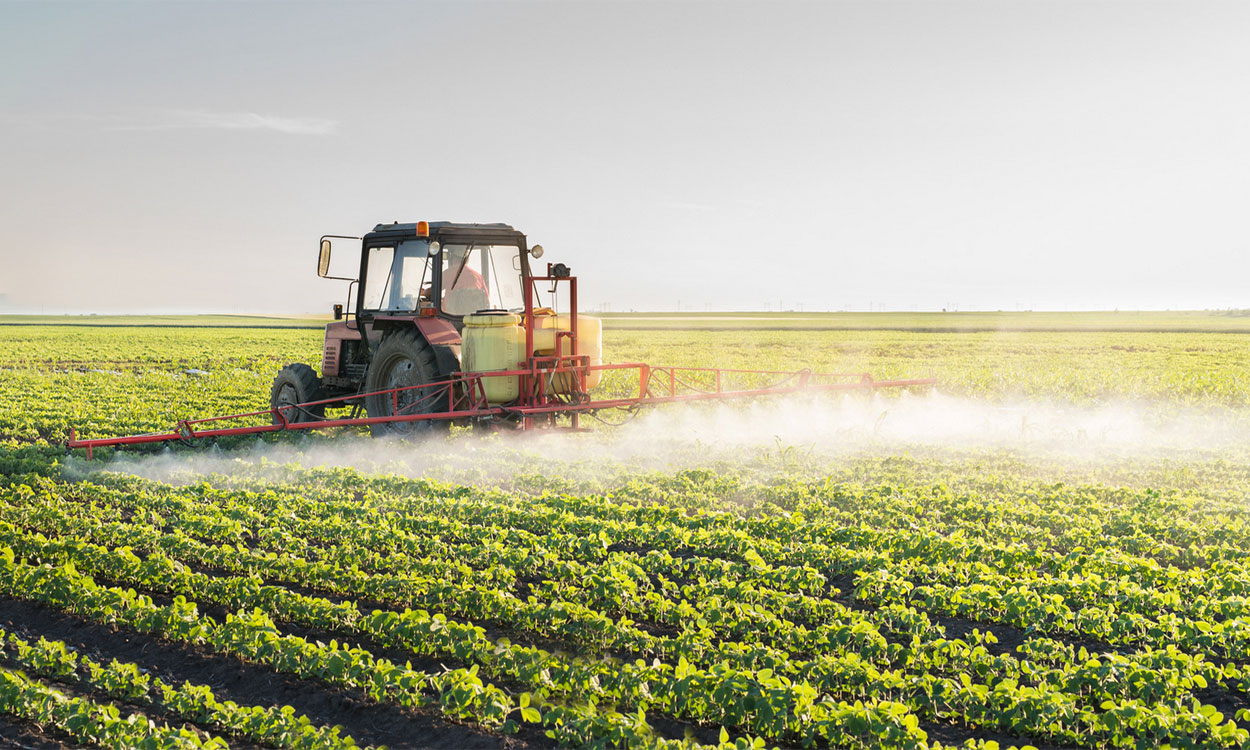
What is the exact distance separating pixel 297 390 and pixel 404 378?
2.35 meters

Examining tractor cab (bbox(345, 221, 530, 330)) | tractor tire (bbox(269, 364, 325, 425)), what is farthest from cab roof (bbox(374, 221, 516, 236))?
tractor tire (bbox(269, 364, 325, 425))

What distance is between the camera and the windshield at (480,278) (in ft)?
39.3

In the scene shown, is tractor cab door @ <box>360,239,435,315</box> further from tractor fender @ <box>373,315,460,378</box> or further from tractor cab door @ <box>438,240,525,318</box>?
tractor fender @ <box>373,315,460,378</box>

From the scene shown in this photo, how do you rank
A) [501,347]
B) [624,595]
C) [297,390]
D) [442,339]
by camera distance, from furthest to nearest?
1. [297,390]
2. [442,339]
3. [501,347]
4. [624,595]

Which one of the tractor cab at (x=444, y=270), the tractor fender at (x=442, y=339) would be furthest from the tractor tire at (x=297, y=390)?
the tractor fender at (x=442, y=339)

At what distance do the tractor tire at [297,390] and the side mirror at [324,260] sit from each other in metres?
1.80

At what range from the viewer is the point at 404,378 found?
39.1 feet

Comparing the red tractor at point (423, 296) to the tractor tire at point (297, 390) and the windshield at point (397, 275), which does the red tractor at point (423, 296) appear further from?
the tractor tire at point (297, 390)

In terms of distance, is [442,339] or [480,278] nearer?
[442,339]

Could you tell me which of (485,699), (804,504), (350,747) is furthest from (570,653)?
(804,504)

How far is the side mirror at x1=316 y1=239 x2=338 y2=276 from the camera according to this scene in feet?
38.4

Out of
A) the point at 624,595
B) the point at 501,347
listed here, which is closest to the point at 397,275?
the point at 501,347

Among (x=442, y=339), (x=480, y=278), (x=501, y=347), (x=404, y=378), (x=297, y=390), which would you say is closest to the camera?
(x=501, y=347)

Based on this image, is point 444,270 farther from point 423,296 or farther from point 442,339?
point 442,339
